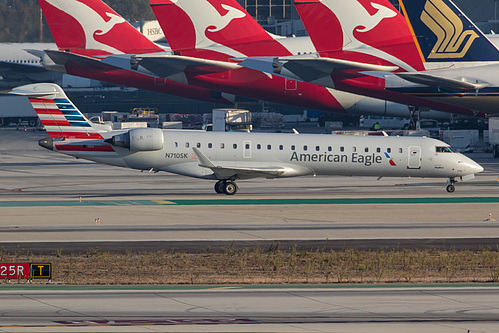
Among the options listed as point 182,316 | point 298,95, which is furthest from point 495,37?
point 182,316

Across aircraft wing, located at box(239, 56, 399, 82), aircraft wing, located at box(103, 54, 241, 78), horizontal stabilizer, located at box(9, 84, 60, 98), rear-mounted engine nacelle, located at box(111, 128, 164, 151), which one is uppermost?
aircraft wing, located at box(103, 54, 241, 78)

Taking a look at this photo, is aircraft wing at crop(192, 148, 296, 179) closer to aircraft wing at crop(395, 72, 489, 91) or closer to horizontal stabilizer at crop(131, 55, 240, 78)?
aircraft wing at crop(395, 72, 489, 91)

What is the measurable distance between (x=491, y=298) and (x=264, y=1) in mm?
136240

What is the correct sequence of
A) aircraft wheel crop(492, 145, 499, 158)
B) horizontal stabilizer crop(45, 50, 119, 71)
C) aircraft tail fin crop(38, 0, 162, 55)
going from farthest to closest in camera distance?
1. aircraft tail fin crop(38, 0, 162, 55)
2. horizontal stabilizer crop(45, 50, 119, 71)
3. aircraft wheel crop(492, 145, 499, 158)

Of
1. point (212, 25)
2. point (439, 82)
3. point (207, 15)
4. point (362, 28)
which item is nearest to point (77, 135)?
point (439, 82)

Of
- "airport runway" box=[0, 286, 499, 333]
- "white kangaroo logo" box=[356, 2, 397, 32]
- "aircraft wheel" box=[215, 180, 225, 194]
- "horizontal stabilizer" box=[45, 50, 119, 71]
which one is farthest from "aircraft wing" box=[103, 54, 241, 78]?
"airport runway" box=[0, 286, 499, 333]

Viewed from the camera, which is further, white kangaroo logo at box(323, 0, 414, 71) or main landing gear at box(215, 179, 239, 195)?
white kangaroo logo at box(323, 0, 414, 71)

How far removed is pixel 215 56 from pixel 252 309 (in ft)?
175

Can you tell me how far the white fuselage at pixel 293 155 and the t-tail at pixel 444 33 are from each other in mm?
18955

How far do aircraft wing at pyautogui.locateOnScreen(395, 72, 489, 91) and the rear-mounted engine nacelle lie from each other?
81.7 ft

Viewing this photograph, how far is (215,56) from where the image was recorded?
71.1 m

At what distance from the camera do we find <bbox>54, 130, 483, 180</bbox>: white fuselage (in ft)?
134

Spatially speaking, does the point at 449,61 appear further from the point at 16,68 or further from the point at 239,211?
the point at 16,68

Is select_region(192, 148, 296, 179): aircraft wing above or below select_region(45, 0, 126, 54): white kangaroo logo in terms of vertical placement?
below
